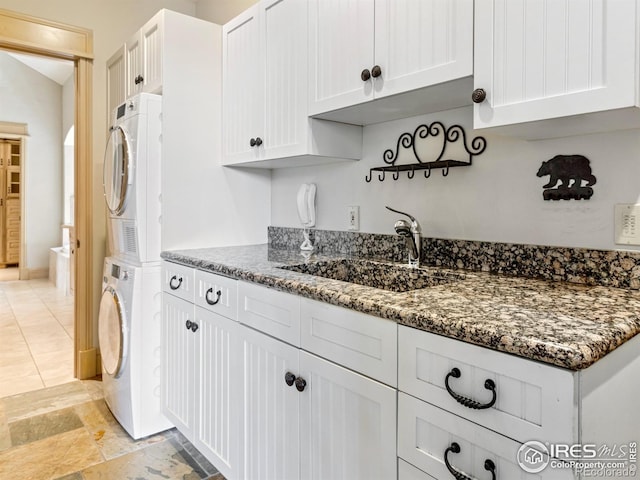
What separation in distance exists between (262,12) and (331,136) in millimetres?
714

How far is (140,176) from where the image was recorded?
2062mm

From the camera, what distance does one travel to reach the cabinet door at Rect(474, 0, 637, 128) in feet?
3.14

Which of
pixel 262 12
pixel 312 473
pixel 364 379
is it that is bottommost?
pixel 312 473

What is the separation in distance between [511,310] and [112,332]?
79.7 inches

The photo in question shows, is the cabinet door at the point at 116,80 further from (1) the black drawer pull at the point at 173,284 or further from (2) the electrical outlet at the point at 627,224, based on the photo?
(2) the electrical outlet at the point at 627,224

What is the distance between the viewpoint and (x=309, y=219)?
7.36 feet

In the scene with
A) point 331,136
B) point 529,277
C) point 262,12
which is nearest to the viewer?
point 529,277

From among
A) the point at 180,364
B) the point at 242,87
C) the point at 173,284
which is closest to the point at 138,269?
the point at 173,284

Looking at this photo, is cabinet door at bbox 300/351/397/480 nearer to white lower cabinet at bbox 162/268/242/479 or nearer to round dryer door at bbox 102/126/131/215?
white lower cabinet at bbox 162/268/242/479

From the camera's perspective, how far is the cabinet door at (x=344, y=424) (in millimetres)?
1015

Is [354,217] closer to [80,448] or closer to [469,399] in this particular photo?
[469,399]

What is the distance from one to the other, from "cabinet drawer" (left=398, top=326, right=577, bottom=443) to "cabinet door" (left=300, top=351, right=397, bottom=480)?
0.37 feet

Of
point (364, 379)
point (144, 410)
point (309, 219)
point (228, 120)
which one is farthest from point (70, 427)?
point (364, 379)

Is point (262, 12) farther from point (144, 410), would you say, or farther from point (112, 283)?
point (144, 410)
